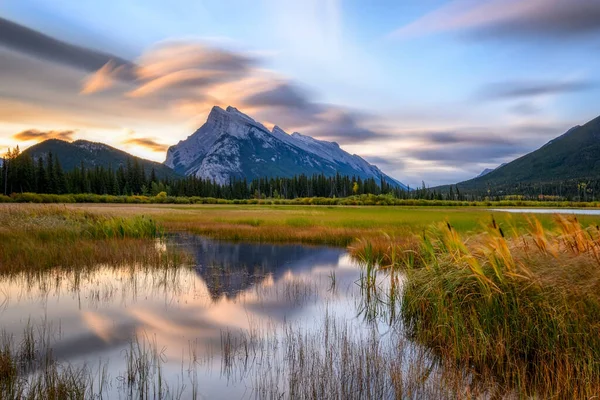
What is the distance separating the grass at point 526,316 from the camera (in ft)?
20.1

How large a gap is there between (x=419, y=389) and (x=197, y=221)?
38.1 meters

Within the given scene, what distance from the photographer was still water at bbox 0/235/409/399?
6742 mm

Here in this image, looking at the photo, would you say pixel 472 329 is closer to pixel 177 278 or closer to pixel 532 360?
pixel 532 360

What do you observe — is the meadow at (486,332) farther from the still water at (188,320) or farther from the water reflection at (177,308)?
the water reflection at (177,308)

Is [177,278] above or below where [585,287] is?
below

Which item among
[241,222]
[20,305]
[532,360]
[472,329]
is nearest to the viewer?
[532,360]

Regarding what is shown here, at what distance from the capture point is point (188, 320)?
10062 mm

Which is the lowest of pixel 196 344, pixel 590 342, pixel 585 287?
pixel 196 344

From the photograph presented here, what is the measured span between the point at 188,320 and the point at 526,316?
27.0ft

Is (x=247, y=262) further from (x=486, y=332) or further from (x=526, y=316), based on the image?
(x=526, y=316)

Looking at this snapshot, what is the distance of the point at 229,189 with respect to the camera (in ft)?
625

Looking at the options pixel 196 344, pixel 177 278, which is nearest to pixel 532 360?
pixel 196 344

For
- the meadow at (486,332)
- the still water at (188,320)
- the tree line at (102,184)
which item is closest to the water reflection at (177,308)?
the still water at (188,320)

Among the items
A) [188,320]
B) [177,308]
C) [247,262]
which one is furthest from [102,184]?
[188,320]
